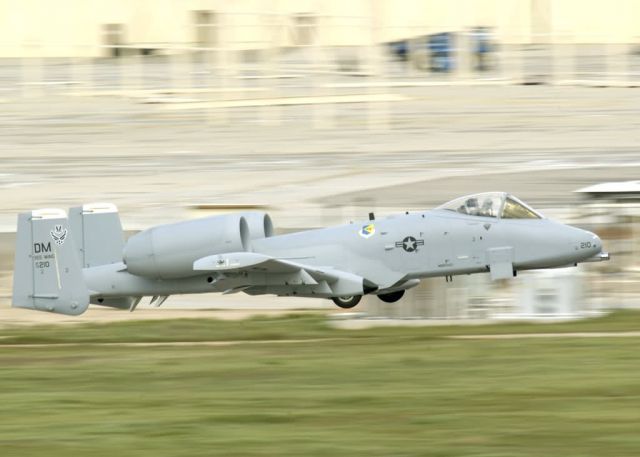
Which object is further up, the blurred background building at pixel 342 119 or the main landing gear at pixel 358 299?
the blurred background building at pixel 342 119

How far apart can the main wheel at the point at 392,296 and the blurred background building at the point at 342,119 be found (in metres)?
0.18

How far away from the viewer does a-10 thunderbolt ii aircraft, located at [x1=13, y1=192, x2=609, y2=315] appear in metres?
23.9

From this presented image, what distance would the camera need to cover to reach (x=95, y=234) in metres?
25.1

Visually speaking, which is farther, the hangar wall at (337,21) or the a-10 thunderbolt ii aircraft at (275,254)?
the hangar wall at (337,21)

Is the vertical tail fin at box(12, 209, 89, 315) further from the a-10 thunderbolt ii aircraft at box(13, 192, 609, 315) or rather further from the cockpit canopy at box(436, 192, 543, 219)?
the cockpit canopy at box(436, 192, 543, 219)

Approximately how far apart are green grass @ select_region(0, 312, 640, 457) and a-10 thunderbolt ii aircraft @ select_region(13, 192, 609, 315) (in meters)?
1.99

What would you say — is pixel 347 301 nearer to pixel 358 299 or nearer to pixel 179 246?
pixel 358 299

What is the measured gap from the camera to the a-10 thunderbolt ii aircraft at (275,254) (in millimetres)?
23906

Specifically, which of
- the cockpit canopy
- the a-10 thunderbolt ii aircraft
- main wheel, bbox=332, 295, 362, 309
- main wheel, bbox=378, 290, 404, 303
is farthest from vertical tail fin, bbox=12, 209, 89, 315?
the cockpit canopy

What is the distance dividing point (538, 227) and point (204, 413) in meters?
11.1

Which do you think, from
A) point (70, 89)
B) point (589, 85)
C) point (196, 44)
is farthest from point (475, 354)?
point (196, 44)

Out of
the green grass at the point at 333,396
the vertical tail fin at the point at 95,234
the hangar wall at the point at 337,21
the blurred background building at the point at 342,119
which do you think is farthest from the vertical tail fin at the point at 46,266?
the hangar wall at the point at 337,21

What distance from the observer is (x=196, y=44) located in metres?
85.0

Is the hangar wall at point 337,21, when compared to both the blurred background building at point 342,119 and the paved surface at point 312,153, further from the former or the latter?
the paved surface at point 312,153
